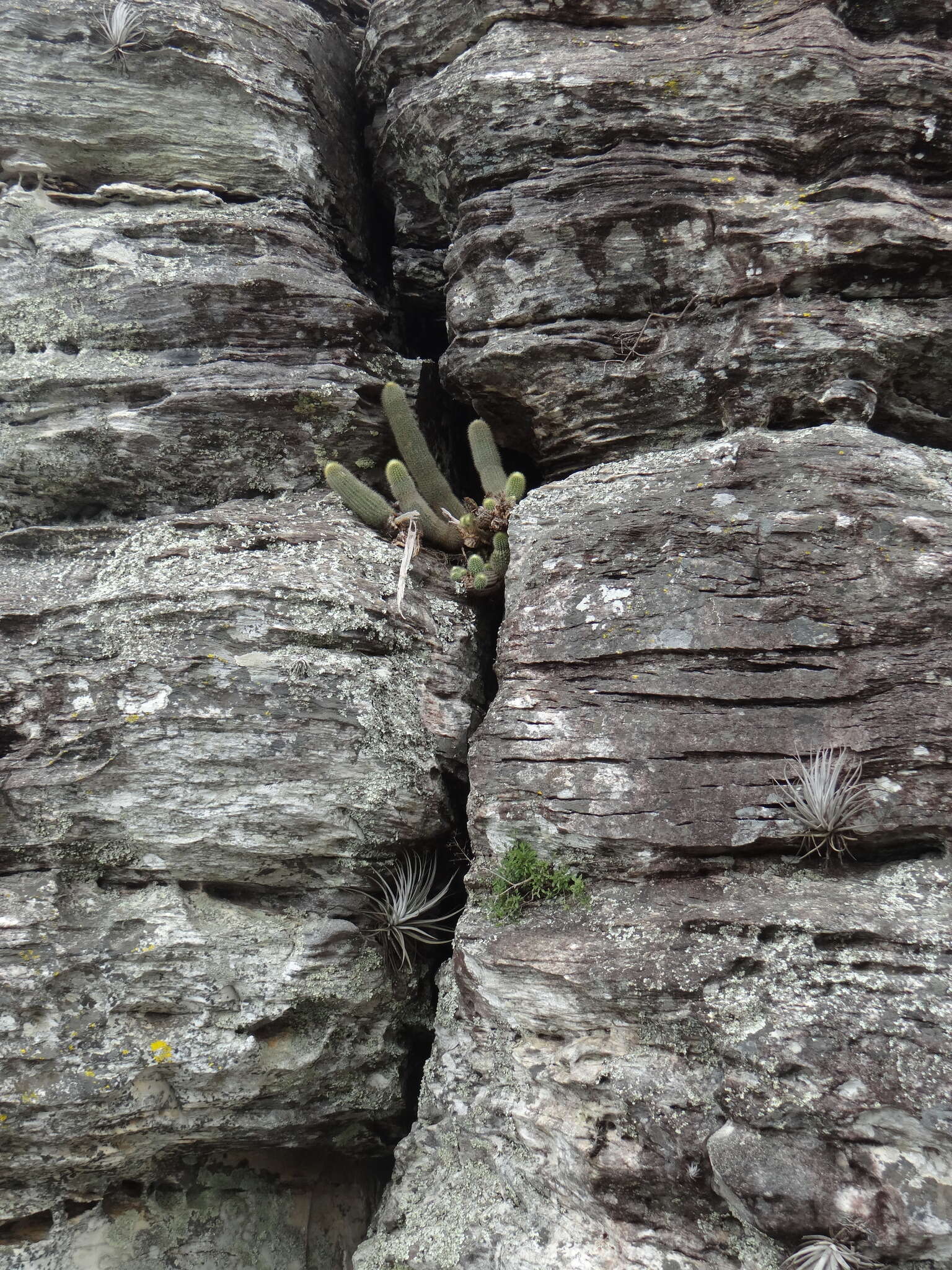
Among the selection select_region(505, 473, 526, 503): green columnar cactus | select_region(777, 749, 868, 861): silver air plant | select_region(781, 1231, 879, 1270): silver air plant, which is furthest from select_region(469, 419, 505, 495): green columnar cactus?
select_region(781, 1231, 879, 1270): silver air plant

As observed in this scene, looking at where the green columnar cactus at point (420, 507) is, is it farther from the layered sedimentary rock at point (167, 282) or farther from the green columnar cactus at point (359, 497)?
the layered sedimentary rock at point (167, 282)

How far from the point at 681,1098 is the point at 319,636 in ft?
10.6

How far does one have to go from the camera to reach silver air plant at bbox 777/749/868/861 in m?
3.98

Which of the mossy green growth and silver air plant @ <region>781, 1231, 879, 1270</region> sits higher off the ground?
the mossy green growth

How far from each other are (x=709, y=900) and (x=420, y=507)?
3.49m

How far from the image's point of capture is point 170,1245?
182 inches

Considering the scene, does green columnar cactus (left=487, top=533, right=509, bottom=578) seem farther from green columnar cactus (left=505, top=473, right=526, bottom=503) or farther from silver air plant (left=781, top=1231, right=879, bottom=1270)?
silver air plant (left=781, top=1231, right=879, bottom=1270)

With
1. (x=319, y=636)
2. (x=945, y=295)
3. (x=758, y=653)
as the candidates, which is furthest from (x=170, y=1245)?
(x=945, y=295)

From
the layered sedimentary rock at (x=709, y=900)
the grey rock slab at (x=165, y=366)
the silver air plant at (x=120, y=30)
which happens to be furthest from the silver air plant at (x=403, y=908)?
the silver air plant at (x=120, y=30)

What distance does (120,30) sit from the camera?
6508 millimetres

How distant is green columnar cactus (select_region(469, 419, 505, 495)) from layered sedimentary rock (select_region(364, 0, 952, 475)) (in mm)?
242

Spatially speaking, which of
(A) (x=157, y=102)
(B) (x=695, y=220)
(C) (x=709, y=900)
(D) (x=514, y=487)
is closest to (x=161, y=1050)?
(C) (x=709, y=900)

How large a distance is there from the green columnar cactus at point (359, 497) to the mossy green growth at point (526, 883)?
267cm

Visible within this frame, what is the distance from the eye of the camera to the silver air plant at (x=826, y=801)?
13.1ft
